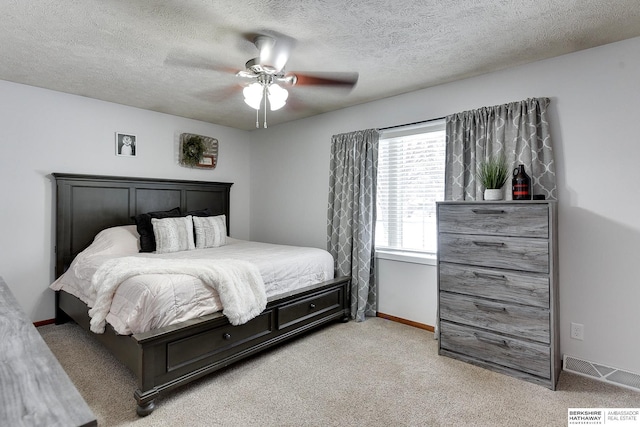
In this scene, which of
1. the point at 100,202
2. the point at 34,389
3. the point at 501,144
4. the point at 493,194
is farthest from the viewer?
the point at 100,202

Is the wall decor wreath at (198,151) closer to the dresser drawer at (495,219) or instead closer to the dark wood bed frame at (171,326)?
the dark wood bed frame at (171,326)

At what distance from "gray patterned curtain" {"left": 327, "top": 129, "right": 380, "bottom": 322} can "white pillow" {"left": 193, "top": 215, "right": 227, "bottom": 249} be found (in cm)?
131

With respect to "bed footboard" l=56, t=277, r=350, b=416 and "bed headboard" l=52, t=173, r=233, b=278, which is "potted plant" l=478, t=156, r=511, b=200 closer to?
"bed footboard" l=56, t=277, r=350, b=416

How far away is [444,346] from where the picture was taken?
2828 millimetres

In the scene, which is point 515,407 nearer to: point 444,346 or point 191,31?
point 444,346

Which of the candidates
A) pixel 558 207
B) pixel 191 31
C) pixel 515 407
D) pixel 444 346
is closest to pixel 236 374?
pixel 444 346

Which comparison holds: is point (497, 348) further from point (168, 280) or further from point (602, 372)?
point (168, 280)

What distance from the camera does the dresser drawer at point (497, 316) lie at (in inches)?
93.2

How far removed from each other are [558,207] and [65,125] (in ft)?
15.3

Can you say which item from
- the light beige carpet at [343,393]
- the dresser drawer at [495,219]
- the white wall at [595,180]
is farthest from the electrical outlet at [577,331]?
the dresser drawer at [495,219]

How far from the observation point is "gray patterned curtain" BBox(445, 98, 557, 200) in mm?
2660

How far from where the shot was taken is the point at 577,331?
102 inches

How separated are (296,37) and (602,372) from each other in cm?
322

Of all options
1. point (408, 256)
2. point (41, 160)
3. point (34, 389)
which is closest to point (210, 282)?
point (34, 389)
